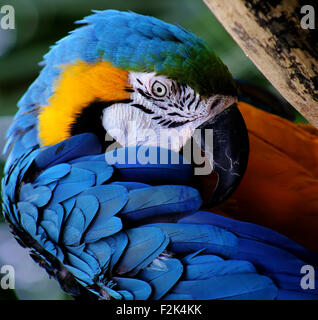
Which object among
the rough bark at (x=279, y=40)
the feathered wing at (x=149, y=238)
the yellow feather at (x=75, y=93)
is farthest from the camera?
the yellow feather at (x=75, y=93)

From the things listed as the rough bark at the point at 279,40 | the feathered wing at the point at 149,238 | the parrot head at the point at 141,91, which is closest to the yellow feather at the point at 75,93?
the parrot head at the point at 141,91

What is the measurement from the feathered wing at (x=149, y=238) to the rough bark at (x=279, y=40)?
0.34 meters

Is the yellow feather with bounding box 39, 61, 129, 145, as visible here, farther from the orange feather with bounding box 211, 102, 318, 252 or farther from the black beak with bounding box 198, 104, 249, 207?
the orange feather with bounding box 211, 102, 318, 252

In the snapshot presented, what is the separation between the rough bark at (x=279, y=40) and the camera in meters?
0.57

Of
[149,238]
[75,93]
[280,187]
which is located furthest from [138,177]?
[280,187]

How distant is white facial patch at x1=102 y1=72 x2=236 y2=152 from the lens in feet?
3.04

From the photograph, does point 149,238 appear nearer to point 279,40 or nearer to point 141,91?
point 141,91

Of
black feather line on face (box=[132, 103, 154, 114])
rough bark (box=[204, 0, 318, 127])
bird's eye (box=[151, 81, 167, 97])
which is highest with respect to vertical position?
rough bark (box=[204, 0, 318, 127])

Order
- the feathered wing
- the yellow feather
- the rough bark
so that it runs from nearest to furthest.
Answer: the rough bark
the feathered wing
the yellow feather

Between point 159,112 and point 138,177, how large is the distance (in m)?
0.18

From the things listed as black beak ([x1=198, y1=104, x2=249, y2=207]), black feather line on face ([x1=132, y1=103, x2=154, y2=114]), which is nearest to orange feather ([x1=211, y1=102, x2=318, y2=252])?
black beak ([x1=198, y1=104, x2=249, y2=207])

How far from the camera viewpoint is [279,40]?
0.60 meters

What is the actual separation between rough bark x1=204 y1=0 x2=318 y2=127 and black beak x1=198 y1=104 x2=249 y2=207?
0.24 m

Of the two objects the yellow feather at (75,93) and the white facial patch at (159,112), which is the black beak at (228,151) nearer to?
the white facial patch at (159,112)
